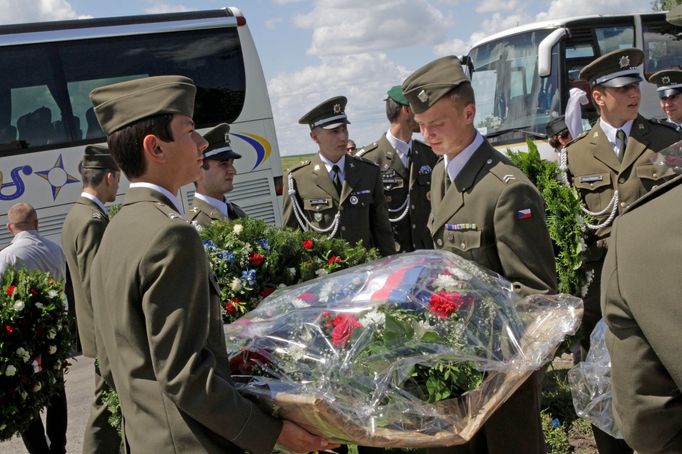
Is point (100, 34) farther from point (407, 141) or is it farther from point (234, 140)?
point (407, 141)

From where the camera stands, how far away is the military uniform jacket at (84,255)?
4.71m

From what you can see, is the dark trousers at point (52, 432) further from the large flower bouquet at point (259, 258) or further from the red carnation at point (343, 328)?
the red carnation at point (343, 328)

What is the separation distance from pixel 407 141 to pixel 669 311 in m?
5.32

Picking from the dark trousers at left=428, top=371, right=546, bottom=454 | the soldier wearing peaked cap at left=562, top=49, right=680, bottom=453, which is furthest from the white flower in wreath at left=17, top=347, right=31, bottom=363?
the soldier wearing peaked cap at left=562, top=49, right=680, bottom=453

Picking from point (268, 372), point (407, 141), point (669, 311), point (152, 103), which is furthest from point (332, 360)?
point (407, 141)

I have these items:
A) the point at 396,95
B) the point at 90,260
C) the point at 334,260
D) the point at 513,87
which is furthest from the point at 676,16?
the point at 513,87

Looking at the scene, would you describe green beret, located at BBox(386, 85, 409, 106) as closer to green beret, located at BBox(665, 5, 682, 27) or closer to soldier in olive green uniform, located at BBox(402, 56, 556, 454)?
soldier in olive green uniform, located at BBox(402, 56, 556, 454)

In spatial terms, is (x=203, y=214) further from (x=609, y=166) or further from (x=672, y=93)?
(x=672, y=93)

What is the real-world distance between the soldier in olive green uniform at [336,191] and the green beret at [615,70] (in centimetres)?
180

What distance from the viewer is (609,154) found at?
4512 millimetres

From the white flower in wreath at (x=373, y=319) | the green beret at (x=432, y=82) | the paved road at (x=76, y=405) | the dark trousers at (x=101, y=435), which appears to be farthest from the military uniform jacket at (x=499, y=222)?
the paved road at (x=76, y=405)

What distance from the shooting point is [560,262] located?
4527mm

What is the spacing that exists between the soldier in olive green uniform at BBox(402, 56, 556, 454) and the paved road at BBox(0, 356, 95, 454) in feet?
12.7

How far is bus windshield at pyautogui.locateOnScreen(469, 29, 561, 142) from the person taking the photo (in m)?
12.2
